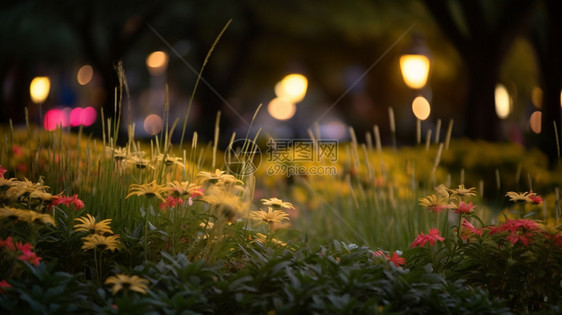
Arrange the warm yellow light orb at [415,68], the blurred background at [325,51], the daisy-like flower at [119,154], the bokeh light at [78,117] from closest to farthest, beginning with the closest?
1. the daisy-like flower at [119,154]
2. the warm yellow light orb at [415,68]
3. the bokeh light at [78,117]
4. the blurred background at [325,51]

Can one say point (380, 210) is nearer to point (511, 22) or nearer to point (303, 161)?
point (303, 161)

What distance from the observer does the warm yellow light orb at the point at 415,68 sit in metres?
8.20

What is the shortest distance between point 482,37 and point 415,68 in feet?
6.57

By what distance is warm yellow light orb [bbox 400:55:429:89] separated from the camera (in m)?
8.20

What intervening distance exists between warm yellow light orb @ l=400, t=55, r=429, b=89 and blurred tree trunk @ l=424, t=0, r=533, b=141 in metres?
1.72

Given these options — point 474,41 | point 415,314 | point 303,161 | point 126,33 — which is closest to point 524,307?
point 415,314

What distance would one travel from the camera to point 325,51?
19375 mm

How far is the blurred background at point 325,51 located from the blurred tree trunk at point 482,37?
0.02m

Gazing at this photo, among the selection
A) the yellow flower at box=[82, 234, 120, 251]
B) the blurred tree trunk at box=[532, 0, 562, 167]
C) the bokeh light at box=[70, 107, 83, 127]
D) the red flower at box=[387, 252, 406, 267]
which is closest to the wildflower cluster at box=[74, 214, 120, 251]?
the yellow flower at box=[82, 234, 120, 251]

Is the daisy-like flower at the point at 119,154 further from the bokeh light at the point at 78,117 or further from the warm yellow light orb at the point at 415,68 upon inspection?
the warm yellow light orb at the point at 415,68

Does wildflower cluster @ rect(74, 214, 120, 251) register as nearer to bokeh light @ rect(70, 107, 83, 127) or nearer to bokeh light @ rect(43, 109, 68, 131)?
bokeh light @ rect(43, 109, 68, 131)

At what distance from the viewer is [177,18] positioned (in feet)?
48.5

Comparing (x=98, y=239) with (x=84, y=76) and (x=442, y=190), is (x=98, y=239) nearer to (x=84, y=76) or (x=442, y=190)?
(x=442, y=190)

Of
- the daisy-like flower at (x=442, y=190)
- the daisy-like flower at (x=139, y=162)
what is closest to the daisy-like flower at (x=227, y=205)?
the daisy-like flower at (x=139, y=162)
